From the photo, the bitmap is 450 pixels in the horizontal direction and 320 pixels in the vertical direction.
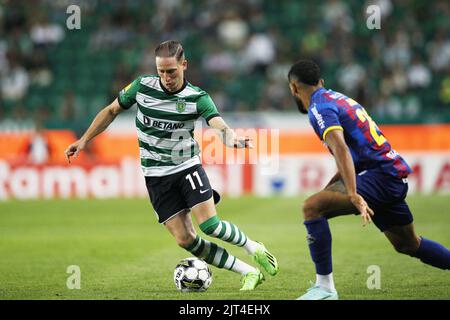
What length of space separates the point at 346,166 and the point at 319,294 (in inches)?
46.5

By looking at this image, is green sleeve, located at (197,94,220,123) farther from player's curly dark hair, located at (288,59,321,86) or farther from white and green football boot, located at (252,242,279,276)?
white and green football boot, located at (252,242,279,276)

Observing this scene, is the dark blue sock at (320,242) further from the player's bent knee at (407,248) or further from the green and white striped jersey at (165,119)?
the green and white striped jersey at (165,119)

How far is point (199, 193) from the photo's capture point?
8047 mm

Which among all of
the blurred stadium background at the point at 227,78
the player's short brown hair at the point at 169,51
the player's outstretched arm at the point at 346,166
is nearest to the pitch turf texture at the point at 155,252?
the blurred stadium background at the point at 227,78

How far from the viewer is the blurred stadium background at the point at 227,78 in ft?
61.9

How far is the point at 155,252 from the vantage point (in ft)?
37.4

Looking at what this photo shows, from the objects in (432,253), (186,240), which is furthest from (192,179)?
(432,253)

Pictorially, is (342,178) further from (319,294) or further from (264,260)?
(264,260)

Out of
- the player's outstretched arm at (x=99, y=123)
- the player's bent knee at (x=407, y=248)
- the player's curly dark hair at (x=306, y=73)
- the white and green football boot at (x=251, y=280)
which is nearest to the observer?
the player's curly dark hair at (x=306, y=73)

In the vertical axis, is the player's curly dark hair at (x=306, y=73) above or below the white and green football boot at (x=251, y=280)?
above

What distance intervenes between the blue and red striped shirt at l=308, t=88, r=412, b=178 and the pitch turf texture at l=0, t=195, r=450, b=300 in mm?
1169

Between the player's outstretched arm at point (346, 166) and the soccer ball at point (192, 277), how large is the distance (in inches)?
71.1
